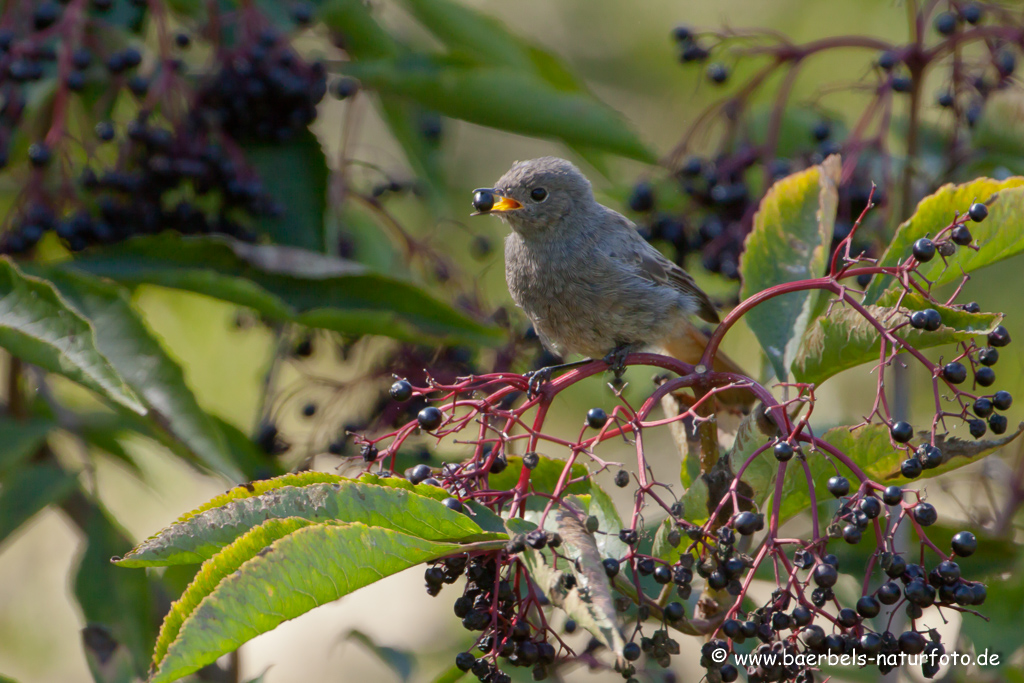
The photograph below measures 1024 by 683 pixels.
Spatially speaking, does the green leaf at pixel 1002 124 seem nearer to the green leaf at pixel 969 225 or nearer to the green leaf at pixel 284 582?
the green leaf at pixel 969 225

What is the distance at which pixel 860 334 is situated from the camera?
2.00 metres

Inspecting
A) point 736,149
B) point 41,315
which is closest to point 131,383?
point 41,315

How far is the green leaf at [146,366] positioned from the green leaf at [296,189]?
0.70 m

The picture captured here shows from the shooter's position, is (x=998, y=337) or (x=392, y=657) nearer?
(x=998, y=337)

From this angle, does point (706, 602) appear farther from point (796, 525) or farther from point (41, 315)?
point (796, 525)

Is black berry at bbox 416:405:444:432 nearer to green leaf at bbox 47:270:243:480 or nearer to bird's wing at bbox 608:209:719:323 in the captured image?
green leaf at bbox 47:270:243:480

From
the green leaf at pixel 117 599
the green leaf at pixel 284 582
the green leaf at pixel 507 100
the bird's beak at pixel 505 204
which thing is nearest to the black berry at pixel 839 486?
the green leaf at pixel 284 582

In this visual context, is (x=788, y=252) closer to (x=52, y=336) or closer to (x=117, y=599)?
(x=52, y=336)

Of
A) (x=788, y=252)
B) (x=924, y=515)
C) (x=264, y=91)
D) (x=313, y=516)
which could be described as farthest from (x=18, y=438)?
Answer: (x=924, y=515)

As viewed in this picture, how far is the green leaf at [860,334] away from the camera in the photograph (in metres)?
1.85

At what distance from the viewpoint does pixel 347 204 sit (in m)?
4.06

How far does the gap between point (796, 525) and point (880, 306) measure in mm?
2720

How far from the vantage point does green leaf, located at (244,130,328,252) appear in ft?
10.1

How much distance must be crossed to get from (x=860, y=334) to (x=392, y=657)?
1888 mm
